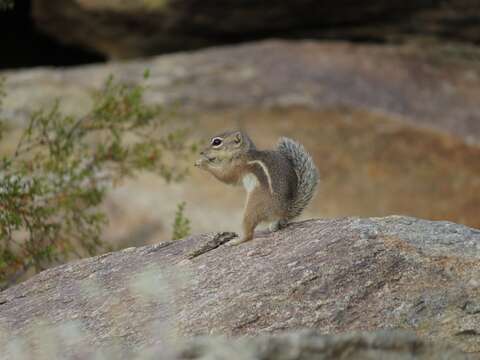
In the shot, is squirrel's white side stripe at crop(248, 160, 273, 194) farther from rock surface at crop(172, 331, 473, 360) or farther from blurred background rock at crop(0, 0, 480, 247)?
blurred background rock at crop(0, 0, 480, 247)

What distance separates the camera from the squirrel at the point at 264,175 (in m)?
6.70

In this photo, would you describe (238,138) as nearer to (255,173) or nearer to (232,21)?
(255,173)

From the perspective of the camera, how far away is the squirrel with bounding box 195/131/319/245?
6.70 meters

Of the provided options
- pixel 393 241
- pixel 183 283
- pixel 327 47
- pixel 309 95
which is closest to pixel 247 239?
pixel 183 283

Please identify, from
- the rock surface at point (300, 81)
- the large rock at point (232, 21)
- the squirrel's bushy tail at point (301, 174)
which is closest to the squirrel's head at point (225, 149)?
the squirrel's bushy tail at point (301, 174)

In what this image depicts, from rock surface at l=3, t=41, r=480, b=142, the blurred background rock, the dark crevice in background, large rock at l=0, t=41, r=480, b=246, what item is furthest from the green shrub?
the dark crevice in background

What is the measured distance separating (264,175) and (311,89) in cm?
801

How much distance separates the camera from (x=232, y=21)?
15.4 meters

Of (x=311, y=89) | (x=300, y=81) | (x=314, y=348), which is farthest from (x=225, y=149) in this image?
(x=300, y=81)

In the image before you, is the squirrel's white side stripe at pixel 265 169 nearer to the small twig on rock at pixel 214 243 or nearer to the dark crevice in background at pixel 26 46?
the small twig on rock at pixel 214 243

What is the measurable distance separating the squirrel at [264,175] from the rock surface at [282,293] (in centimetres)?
23

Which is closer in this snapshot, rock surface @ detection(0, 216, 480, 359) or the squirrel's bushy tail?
rock surface @ detection(0, 216, 480, 359)

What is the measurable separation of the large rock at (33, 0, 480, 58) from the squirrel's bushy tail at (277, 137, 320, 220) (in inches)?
309

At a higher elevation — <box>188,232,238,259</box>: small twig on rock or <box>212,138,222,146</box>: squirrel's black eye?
<box>212,138,222,146</box>: squirrel's black eye
